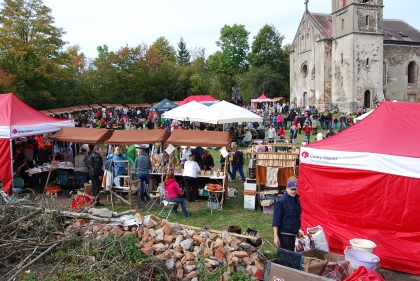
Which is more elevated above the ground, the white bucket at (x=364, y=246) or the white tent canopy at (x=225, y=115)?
the white tent canopy at (x=225, y=115)

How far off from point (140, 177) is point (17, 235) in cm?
387

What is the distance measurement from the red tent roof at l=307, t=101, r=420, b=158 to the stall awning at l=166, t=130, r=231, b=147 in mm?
3173

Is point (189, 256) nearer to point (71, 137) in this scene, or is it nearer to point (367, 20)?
point (71, 137)

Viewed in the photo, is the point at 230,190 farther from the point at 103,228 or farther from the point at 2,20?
the point at 2,20

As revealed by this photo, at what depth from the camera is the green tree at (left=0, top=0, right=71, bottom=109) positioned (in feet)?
99.8

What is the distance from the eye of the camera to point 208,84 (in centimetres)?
5541

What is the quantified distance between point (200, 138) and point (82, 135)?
411 centimetres

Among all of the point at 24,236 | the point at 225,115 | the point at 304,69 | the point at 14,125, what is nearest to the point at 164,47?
the point at 304,69

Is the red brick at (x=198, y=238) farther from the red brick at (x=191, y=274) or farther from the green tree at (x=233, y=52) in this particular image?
the green tree at (x=233, y=52)

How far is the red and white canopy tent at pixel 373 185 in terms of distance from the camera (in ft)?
23.8

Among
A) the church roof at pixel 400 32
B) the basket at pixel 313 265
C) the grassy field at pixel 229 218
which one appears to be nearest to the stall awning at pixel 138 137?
the grassy field at pixel 229 218

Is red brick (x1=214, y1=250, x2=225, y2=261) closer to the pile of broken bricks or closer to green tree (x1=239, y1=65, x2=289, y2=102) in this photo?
the pile of broken bricks

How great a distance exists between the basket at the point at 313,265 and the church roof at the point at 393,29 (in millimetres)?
36454

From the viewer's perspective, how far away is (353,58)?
3534cm
